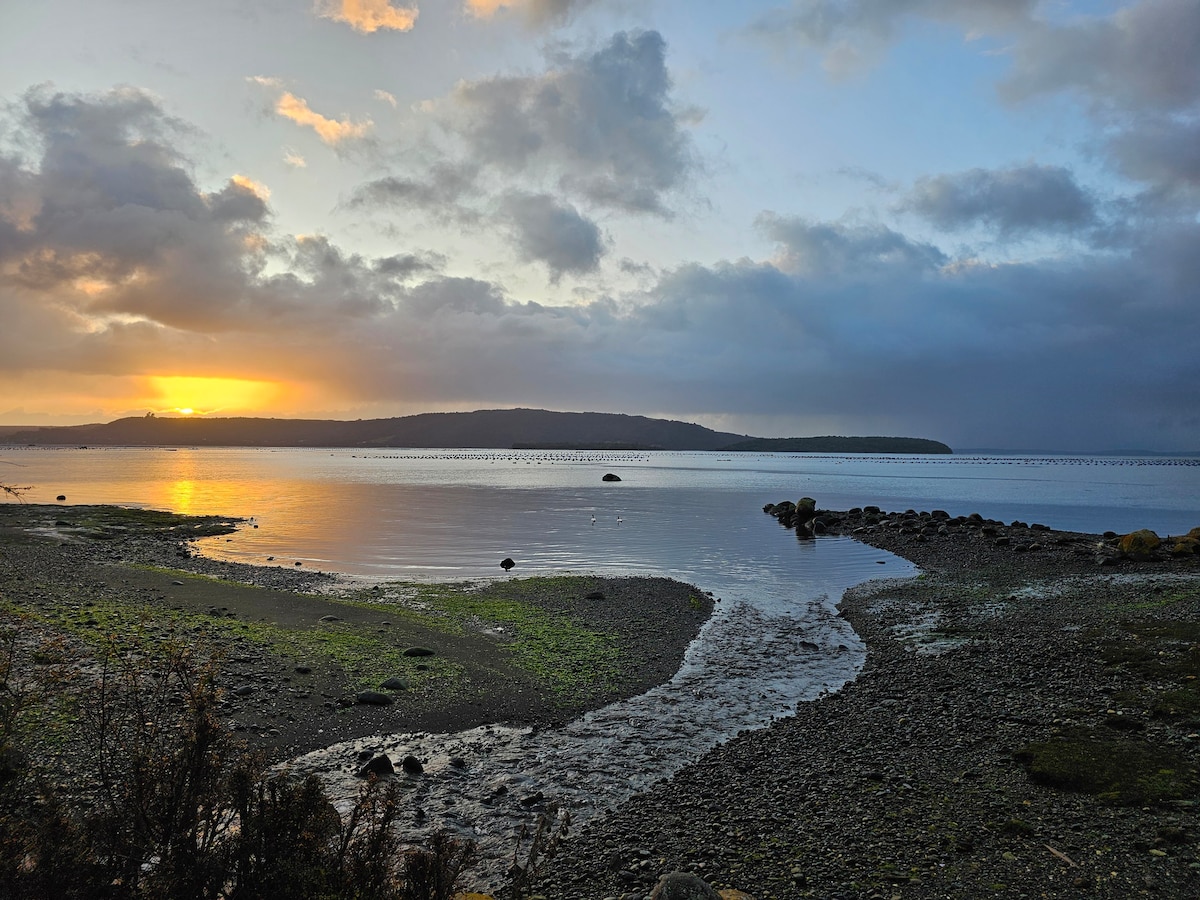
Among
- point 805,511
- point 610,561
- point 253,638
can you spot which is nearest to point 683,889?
point 253,638

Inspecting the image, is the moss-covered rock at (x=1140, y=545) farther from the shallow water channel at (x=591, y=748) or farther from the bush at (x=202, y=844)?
the bush at (x=202, y=844)

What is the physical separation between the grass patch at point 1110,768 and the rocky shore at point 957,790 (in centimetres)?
2

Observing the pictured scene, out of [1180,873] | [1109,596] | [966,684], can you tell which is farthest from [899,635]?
[1180,873]

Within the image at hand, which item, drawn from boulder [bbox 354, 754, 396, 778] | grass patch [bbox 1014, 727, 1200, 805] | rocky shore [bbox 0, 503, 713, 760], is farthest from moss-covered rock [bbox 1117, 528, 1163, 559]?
boulder [bbox 354, 754, 396, 778]

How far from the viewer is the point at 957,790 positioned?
8523 mm

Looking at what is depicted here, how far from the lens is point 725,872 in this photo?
7109mm

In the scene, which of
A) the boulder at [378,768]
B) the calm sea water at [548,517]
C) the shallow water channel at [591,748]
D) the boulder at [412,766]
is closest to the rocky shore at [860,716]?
the shallow water channel at [591,748]

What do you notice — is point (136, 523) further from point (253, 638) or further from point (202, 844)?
point (202, 844)

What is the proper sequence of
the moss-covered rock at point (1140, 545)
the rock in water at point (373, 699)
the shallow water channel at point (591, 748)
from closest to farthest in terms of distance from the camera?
1. the shallow water channel at point (591, 748)
2. the rock in water at point (373, 699)
3. the moss-covered rock at point (1140, 545)

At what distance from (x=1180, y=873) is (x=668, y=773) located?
578 centimetres

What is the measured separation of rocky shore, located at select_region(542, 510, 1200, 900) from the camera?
6.80 metres

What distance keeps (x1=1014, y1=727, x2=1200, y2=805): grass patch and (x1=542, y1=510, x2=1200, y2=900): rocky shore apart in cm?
2

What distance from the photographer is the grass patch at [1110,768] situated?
8.02m

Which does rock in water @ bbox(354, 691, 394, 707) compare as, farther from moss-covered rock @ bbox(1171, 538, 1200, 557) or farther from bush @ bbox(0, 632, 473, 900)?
moss-covered rock @ bbox(1171, 538, 1200, 557)
